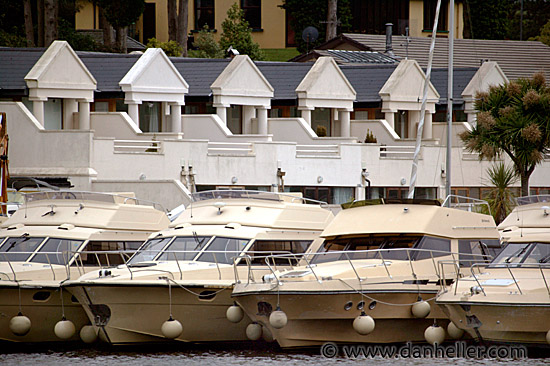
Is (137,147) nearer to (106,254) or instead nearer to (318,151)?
(318,151)

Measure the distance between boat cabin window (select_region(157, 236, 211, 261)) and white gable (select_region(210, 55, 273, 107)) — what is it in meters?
24.9

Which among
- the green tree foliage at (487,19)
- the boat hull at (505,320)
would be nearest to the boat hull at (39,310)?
the boat hull at (505,320)

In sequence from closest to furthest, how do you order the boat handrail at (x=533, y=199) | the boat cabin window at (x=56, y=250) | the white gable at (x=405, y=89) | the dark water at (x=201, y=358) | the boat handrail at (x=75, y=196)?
1. the dark water at (x=201, y=358)
2. the boat cabin window at (x=56, y=250)
3. the boat handrail at (x=533, y=199)
4. the boat handrail at (x=75, y=196)
5. the white gable at (x=405, y=89)

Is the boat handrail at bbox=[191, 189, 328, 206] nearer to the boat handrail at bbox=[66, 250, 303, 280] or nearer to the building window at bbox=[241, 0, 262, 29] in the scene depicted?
the boat handrail at bbox=[66, 250, 303, 280]

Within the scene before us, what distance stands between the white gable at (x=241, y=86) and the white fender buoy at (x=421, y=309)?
28.8 meters

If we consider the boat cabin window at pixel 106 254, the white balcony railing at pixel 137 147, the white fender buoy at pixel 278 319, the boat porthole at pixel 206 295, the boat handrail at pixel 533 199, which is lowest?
the white fender buoy at pixel 278 319

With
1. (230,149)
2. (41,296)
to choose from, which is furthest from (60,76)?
(41,296)

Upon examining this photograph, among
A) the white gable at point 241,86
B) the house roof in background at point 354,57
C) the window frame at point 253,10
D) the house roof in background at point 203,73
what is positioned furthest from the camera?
the window frame at point 253,10

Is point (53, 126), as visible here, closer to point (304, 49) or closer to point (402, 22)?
point (304, 49)

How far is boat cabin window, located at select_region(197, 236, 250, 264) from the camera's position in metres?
26.5

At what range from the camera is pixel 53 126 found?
4941 cm

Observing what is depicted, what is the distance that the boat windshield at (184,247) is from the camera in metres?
26.7

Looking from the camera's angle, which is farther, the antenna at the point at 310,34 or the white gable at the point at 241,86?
the antenna at the point at 310,34

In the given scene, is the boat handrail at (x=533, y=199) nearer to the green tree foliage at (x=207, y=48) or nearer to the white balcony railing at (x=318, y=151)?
the white balcony railing at (x=318, y=151)
